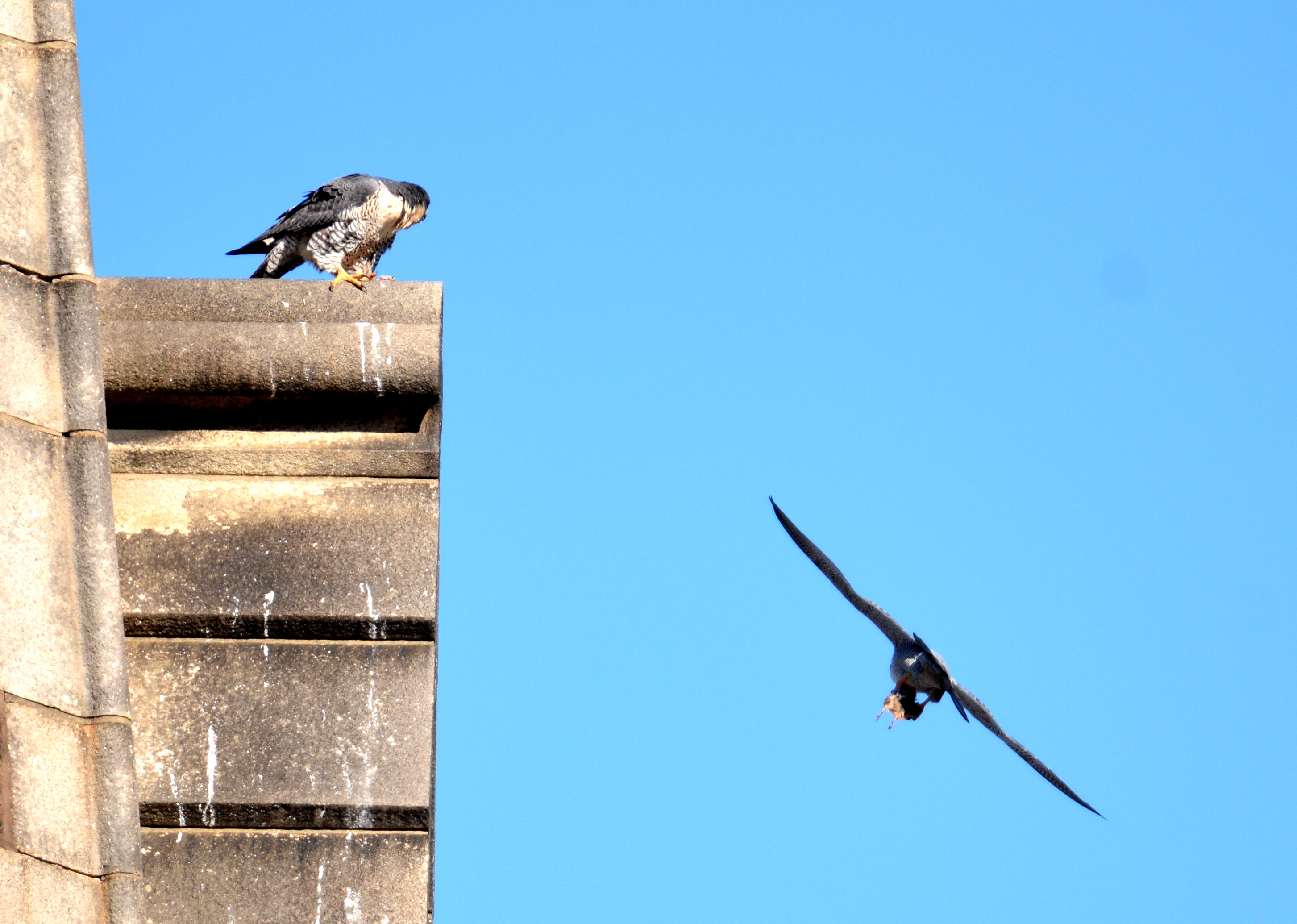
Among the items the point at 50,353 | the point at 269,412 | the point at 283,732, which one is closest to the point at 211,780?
the point at 283,732

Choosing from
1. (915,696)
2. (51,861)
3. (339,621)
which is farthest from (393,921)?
(915,696)

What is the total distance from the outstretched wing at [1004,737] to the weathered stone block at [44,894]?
5.52 metres

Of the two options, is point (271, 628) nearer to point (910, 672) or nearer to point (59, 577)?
point (59, 577)

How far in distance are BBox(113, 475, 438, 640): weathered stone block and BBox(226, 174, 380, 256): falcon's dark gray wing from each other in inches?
191

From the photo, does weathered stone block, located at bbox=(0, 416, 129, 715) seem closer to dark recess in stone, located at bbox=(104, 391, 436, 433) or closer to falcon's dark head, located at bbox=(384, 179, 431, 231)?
dark recess in stone, located at bbox=(104, 391, 436, 433)

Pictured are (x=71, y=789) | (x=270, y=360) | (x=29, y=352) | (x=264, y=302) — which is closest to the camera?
(x=71, y=789)

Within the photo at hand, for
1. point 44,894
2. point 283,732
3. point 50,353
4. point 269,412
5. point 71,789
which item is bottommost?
point 44,894

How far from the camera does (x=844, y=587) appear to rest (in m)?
9.26

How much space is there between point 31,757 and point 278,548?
1202 millimetres

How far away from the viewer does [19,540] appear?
8.71ft

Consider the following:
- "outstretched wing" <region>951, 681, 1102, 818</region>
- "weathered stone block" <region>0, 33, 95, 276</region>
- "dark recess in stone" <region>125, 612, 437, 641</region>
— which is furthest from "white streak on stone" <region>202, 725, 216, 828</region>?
"outstretched wing" <region>951, 681, 1102, 818</region>

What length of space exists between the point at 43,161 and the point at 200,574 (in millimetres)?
1113

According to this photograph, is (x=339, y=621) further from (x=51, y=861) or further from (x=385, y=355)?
(x=51, y=861)

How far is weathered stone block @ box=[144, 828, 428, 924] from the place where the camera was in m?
3.45
